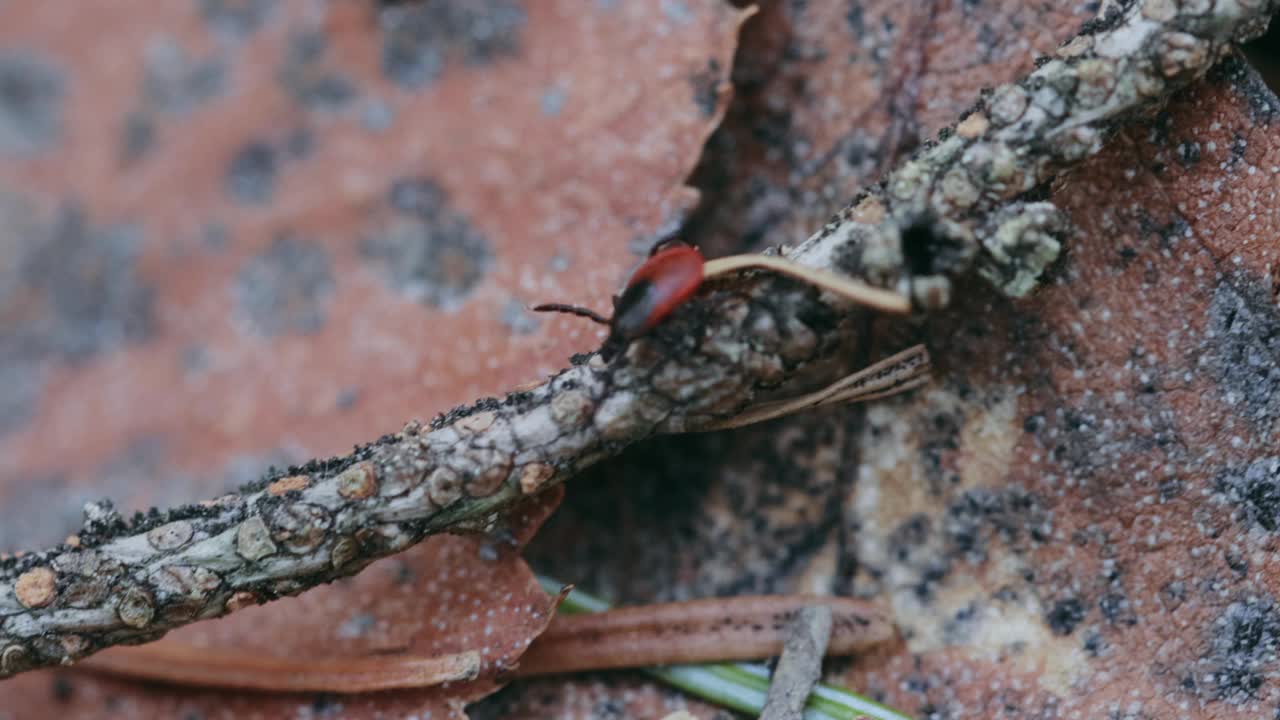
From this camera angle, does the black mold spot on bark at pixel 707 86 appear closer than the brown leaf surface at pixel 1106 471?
No

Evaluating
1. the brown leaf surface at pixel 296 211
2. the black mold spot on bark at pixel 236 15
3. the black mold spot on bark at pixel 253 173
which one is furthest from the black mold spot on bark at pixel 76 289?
the black mold spot on bark at pixel 236 15

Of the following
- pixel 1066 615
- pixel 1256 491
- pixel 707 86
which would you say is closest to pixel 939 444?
pixel 1066 615

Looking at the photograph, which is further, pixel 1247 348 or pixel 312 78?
pixel 312 78

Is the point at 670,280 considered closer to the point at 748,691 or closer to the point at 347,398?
the point at 748,691

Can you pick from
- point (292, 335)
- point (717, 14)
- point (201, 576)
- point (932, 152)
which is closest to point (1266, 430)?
point (932, 152)

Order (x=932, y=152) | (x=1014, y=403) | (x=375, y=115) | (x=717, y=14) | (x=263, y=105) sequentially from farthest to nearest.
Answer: (x=263, y=105) < (x=375, y=115) < (x=717, y=14) < (x=1014, y=403) < (x=932, y=152)

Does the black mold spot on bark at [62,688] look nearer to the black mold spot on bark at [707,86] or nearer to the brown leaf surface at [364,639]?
the brown leaf surface at [364,639]

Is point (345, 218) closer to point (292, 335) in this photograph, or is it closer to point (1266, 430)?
point (292, 335)
